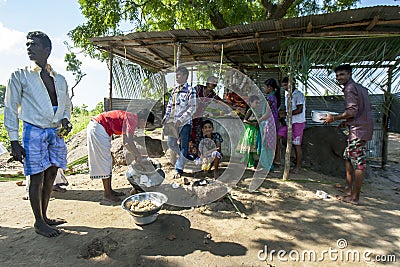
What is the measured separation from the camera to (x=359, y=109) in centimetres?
333

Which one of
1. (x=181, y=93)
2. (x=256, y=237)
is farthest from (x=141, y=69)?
(x=256, y=237)

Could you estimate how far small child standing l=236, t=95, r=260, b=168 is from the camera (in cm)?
451

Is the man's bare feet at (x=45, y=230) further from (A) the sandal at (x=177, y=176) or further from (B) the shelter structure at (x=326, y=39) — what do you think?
(B) the shelter structure at (x=326, y=39)

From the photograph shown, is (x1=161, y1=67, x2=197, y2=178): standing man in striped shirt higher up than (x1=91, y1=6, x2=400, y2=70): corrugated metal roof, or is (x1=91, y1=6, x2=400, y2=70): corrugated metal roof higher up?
(x1=91, y1=6, x2=400, y2=70): corrugated metal roof

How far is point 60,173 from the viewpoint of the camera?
13.0 ft

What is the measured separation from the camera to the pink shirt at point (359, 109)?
3.30 meters

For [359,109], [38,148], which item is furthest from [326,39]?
[38,148]

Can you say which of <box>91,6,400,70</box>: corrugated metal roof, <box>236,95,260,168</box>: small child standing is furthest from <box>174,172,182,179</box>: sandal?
<box>91,6,400,70</box>: corrugated metal roof

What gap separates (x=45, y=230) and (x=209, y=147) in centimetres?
252

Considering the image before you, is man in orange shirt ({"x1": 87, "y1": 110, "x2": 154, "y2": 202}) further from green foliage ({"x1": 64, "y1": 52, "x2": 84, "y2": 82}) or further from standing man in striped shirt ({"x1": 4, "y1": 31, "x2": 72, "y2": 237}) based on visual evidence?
green foliage ({"x1": 64, "y1": 52, "x2": 84, "y2": 82})

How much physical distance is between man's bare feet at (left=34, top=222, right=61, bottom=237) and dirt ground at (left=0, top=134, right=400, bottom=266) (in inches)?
2.0

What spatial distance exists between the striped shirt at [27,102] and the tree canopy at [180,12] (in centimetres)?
516

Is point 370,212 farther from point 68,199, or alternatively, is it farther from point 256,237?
point 68,199

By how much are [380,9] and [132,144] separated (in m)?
3.55
